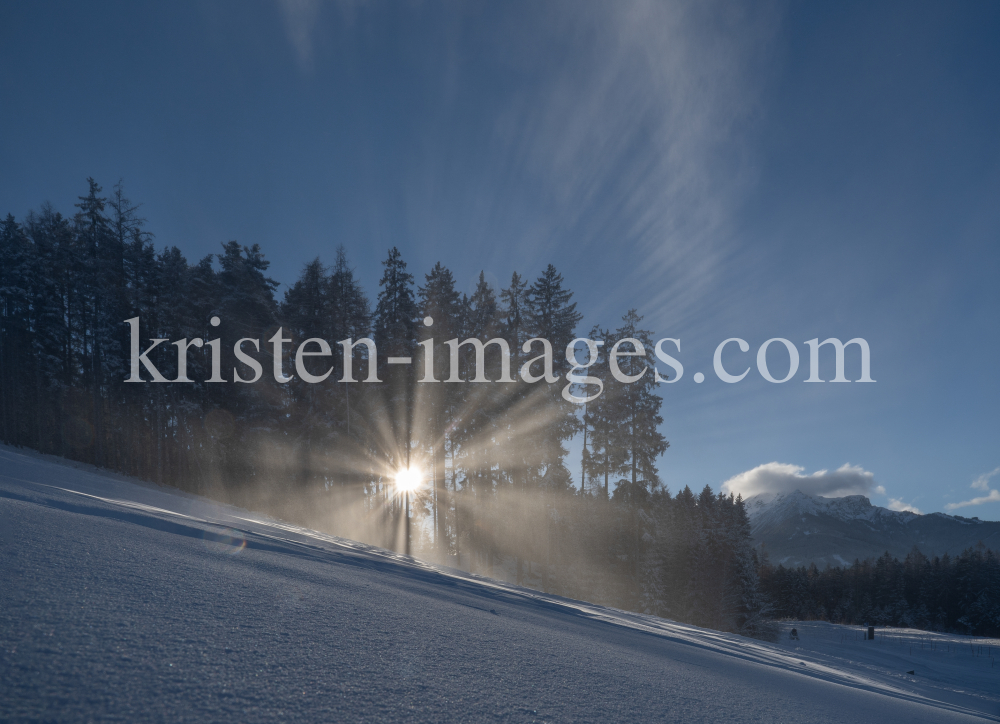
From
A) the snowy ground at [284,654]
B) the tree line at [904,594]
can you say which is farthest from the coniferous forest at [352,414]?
the tree line at [904,594]

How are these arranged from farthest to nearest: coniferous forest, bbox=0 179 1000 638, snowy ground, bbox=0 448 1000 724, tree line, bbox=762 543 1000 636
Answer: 1. tree line, bbox=762 543 1000 636
2. coniferous forest, bbox=0 179 1000 638
3. snowy ground, bbox=0 448 1000 724

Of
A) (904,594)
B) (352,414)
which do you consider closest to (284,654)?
(352,414)

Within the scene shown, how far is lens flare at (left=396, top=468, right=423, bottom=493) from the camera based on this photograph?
25344 mm

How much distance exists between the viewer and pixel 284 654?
1.86 meters

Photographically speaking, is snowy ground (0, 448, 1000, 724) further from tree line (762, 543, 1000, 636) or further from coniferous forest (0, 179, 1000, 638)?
tree line (762, 543, 1000, 636)

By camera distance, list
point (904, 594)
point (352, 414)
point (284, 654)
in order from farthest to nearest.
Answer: point (904, 594) → point (352, 414) → point (284, 654)

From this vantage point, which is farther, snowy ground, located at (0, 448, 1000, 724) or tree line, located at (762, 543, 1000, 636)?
tree line, located at (762, 543, 1000, 636)

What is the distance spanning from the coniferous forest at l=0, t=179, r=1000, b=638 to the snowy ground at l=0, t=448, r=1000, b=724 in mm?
21594

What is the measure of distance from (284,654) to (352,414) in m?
24.1

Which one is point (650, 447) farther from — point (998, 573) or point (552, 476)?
point (998, 573)

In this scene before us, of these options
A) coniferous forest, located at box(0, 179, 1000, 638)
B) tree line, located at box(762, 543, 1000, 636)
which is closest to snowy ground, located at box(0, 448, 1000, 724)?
coniferous forest, located at box(0, 179, 1000, 638)

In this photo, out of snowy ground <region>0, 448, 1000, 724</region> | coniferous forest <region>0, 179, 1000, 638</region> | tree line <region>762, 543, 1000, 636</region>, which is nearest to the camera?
snowy ground <region>0, 448, 1000, 724</region>

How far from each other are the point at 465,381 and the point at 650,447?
11.7 meters

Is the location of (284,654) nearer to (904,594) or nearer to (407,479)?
(407,479)
